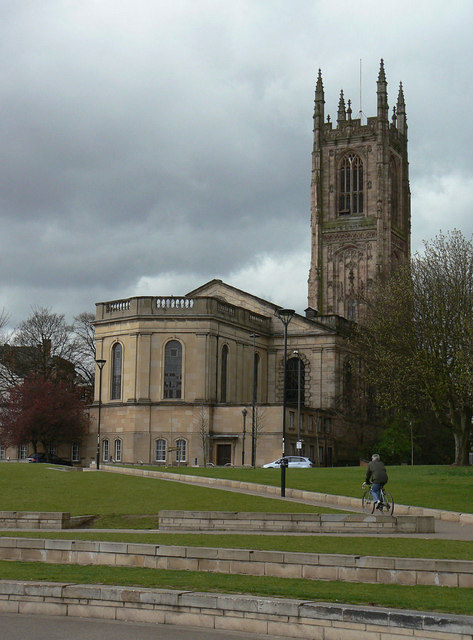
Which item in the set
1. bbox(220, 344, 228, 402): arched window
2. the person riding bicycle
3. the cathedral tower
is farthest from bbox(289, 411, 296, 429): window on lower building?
the person riding bicycle

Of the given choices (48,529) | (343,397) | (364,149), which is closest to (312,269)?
(364,149)

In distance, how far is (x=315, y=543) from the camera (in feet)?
64.2

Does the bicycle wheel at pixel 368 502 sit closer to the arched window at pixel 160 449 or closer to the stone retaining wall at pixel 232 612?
the stone retaining wall at pixel 232 612

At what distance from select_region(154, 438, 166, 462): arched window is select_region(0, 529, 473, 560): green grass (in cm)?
4805

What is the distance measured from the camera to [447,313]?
4888 cm

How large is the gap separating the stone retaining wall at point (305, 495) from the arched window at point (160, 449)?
912 inches

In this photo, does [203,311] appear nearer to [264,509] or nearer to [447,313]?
[447,313]

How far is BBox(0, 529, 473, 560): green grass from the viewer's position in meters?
17.7

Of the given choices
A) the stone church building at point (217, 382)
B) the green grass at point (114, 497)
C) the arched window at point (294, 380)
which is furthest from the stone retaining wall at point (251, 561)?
the arched window at point (294, 380)

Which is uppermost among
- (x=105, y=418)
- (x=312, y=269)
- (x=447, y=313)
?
(x=312, y=269)

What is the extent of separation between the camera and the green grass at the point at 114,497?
1158 inches

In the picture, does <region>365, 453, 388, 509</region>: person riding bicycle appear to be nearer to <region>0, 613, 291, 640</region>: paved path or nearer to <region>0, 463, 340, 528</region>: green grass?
<region>0, 463, 340, 528</region>: green grass

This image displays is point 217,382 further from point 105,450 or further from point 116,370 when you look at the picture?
→ point 105,450

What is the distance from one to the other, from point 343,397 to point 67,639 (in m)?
69.9
